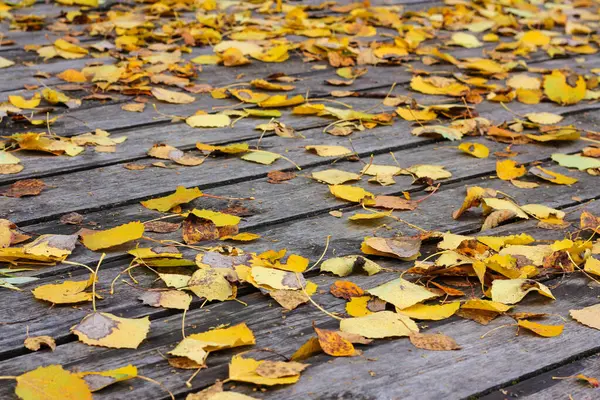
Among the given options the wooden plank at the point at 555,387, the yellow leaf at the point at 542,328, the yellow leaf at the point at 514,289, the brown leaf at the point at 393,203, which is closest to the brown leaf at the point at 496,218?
the brown leaf at the point at 393,203

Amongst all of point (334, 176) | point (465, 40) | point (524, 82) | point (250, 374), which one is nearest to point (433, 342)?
point (250, 374)

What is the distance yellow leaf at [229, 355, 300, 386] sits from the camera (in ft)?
3.80

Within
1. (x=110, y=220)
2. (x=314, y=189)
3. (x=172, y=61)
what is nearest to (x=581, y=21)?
(x=172, y=61)

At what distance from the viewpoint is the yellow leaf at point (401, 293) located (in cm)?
137

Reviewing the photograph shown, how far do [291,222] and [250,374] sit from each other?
1.94 ft

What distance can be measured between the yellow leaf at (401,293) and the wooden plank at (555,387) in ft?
0.77

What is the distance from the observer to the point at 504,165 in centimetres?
202

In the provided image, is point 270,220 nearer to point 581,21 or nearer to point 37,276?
point 37,276

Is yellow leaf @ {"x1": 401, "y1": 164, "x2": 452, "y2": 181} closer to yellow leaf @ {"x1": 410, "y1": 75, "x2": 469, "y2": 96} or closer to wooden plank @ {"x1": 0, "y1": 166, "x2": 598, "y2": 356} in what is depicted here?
wooden plank @ {"x1": 0, "y1": 166, "x2": 598, "y2": 356}

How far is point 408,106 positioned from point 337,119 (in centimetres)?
24

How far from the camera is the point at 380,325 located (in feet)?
4.33

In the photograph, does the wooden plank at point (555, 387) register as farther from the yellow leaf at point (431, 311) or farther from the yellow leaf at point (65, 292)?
the yellow leaf at point (65, 292)

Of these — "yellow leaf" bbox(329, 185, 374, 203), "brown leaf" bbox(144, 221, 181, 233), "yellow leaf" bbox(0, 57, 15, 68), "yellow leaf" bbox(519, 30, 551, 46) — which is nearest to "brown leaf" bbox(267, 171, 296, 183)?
"yellow leaf" bbox(329, 185, 374, 203)

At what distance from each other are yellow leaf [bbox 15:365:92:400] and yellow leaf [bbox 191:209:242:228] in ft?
1.84
